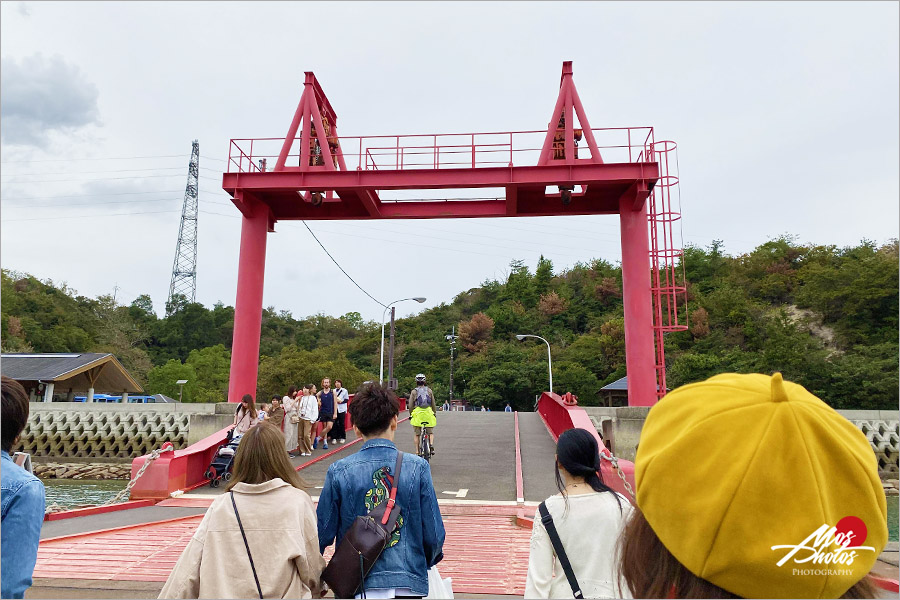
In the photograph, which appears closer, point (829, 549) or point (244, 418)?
point (829, 549)

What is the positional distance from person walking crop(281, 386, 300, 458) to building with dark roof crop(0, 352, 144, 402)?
62.0 feet

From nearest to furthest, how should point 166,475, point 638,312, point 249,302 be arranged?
point 166,475 < point 638,312 < point 249,302

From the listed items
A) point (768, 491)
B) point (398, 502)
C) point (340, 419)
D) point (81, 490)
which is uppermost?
point (768, 491)

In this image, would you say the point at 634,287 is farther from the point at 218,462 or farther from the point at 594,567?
the point at 594,567

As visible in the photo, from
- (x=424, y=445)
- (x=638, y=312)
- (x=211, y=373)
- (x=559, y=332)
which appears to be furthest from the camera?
(x=559, y=332)

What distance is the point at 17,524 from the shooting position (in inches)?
96.4

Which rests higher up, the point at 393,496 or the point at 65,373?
the point at 65,373

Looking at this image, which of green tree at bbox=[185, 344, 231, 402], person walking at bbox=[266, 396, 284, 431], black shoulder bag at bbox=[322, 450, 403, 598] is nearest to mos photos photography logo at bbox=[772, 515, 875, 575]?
black shoulder bag at bbox=[322, 450, 403, 598]

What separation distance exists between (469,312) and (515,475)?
77.8 m

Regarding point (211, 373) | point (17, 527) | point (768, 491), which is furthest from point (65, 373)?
point (768, 491)

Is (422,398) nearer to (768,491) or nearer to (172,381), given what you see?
(768,491)

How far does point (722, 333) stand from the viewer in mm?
51000

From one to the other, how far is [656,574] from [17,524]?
2425 mm

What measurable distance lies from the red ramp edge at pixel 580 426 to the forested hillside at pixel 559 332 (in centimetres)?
2166
